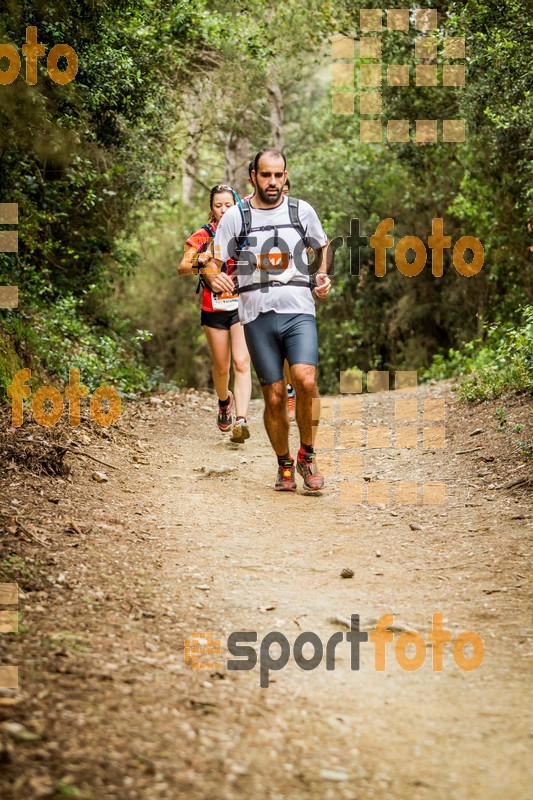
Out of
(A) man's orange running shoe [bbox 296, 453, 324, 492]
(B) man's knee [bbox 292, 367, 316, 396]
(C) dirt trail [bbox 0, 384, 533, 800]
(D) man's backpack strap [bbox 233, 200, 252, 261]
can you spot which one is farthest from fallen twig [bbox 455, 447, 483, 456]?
(D) man's backpack strap [bbox 233, 200, 252, 261]

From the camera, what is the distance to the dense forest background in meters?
9.10

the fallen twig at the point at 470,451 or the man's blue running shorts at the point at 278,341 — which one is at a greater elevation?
the man's blue running shorts at the point at 278,341

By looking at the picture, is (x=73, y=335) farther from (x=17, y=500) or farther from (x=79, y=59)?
(x=17, y=500)

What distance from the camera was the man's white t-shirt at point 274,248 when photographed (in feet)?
20.1

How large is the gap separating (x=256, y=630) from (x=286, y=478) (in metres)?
2.78

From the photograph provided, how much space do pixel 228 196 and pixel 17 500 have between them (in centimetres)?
377

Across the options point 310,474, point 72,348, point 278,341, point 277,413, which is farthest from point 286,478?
point 72,348

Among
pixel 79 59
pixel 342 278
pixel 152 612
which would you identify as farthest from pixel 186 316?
pixel 152 612

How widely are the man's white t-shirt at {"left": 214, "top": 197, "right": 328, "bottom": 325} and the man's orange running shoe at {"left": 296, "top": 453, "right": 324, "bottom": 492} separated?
44.1 inches

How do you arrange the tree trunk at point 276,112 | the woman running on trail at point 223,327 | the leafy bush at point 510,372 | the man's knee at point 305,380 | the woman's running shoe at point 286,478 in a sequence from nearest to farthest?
the man's knee at point 305,380 < the woman's running shoe at point 286,478 < the woman running on trail at point 223,327 < the leafy bush at point 510,372 < the tree trunk at point 276,112

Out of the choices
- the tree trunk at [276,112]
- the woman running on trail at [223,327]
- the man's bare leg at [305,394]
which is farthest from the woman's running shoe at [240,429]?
the tree trunk at [276,112]

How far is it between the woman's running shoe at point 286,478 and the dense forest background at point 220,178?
2.67 meters

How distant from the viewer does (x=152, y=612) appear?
3984mm

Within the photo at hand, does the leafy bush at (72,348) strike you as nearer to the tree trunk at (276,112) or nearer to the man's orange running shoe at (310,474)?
the man's orange running shoe at (310,474)
